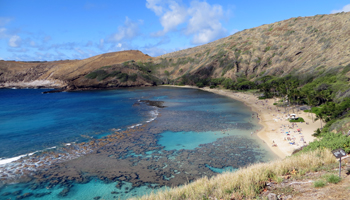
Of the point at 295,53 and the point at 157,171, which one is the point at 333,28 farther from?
the point at 157,171

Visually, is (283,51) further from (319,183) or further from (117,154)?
(319,183)

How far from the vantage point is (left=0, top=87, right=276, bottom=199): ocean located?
19047 mm

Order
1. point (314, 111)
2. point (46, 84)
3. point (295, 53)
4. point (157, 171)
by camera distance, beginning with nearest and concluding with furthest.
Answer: point (157, 171)
point (314, 111)
point (295, 53)
point (46, 84)

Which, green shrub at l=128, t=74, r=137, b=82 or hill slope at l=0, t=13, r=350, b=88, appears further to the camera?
Result: green shrub at l=128, t=74, r=137, b=82

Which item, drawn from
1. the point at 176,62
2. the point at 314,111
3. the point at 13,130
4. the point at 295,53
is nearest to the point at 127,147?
the point at 13,130

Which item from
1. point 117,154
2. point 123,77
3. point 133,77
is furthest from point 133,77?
point 117,154

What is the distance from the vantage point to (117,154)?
2591 centimetres

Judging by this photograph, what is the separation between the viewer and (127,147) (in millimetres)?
28250

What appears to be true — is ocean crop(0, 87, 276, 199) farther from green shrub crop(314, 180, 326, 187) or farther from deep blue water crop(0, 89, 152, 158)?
green shrub crop(314, 180, 326, 187)

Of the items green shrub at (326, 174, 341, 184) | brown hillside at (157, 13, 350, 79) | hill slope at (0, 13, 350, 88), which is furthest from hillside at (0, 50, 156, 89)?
green shrub at (326, 174, 341, 184)

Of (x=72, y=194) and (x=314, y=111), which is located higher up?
(x=314, y=111)

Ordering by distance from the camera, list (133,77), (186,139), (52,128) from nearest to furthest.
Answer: (186,139), (52,128), (133,77)

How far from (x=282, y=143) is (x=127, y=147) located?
20298mm

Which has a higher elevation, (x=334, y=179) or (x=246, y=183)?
(x=334, y=179)
